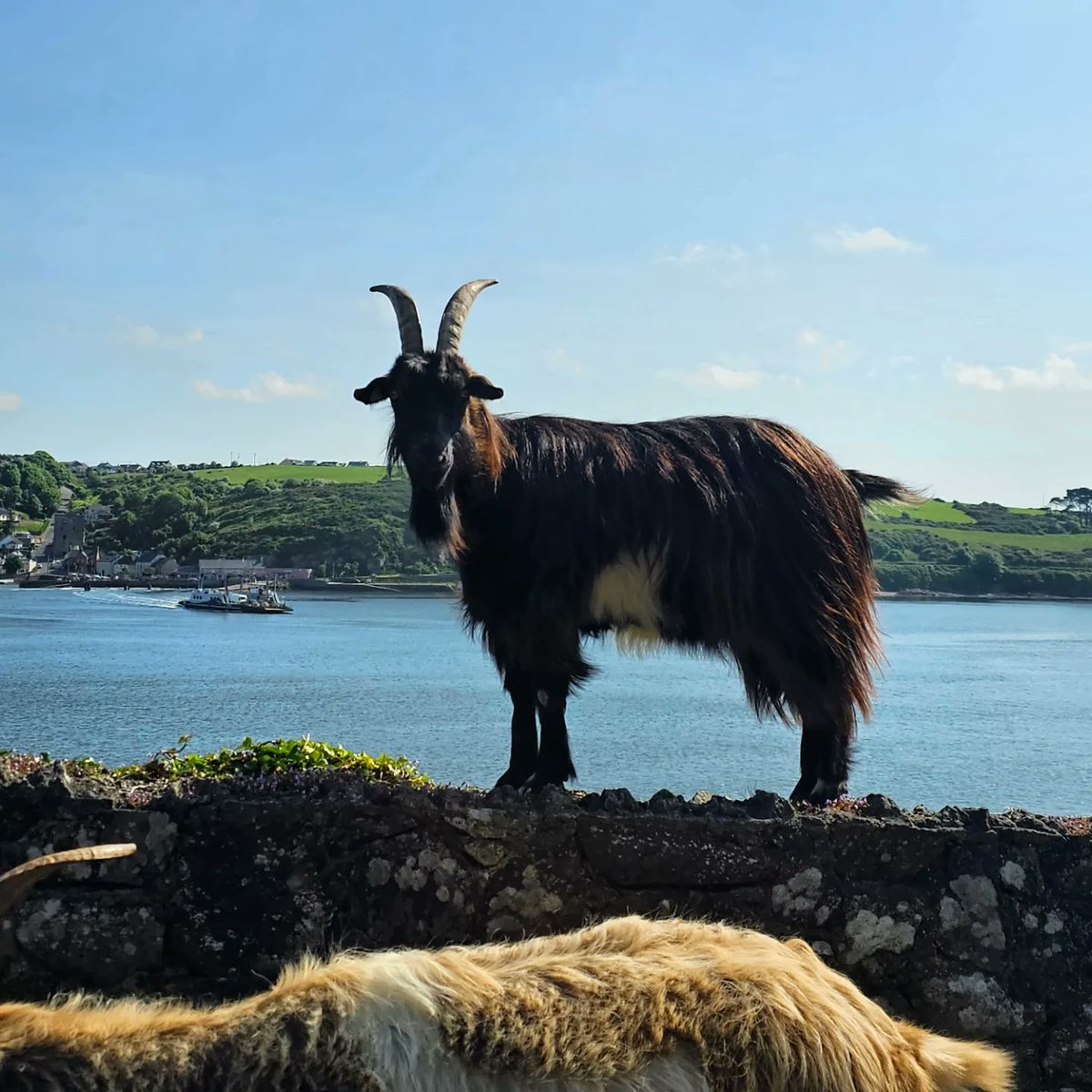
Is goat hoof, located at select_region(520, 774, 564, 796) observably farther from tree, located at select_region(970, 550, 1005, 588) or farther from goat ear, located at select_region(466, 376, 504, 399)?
tree, located at select_region(970, 550, 1005, 588)

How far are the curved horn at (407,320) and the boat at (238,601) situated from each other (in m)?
91.1

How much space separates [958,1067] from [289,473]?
517 ft

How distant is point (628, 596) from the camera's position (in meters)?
7.33

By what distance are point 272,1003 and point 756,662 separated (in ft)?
16.1

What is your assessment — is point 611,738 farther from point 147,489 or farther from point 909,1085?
point 147,489

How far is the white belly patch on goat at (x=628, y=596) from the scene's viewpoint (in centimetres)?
725

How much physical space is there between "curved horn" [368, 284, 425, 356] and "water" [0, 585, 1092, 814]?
61.7 inches

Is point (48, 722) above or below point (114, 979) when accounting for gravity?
below

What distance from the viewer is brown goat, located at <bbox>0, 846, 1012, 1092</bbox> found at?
275cm

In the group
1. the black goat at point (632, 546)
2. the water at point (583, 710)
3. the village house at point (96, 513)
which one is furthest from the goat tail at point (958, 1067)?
the village house at point (96, 513)

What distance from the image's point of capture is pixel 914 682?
149 ft

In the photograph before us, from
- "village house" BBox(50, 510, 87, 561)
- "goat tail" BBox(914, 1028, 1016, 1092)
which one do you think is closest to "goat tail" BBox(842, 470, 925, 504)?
"goat tail" BBox(914, 1028, 1016, 1092)

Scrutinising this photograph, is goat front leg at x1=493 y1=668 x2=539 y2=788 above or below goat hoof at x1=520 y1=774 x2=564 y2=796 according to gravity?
above

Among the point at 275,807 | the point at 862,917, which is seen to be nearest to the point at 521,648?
the point at 275,807
